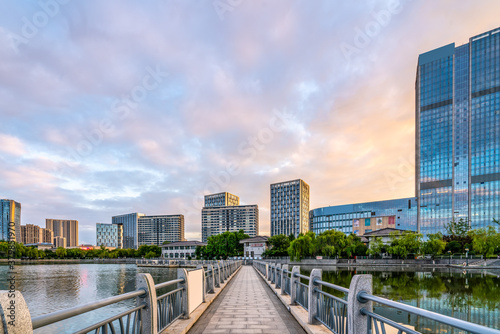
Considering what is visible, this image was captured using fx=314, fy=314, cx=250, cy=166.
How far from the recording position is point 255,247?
292 ft

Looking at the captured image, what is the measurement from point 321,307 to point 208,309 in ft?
14.4

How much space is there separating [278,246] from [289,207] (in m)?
92.2

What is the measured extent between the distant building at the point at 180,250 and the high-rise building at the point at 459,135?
75.5 m

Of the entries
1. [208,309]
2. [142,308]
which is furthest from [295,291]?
[142,308]

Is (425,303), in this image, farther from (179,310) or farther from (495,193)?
(495,193)

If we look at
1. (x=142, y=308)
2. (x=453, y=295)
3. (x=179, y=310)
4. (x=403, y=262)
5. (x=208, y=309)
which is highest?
(x=142, y=308)

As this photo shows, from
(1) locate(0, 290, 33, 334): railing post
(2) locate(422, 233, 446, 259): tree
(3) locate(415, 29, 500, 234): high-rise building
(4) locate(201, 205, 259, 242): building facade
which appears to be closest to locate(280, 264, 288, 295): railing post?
(1) locate(0, 290, 33, 334): railing post

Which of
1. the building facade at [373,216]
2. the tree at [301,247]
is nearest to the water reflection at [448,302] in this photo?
the tree at [301,247]

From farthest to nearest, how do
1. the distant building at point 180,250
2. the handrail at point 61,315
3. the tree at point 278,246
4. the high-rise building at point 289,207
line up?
the high-rise building at point 289,207 → the distant building at point 180,250 → the tree at point 278,246 → the handrail at point 61,315

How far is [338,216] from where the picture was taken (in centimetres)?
12419

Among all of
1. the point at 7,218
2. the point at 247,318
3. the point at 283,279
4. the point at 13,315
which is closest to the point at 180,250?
the point at 7,218

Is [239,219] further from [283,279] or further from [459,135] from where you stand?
[283,279]

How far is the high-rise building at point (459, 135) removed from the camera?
9194 cm

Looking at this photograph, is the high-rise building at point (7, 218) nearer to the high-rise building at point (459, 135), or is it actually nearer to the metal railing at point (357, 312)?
the metal railing at point (357, 312)
